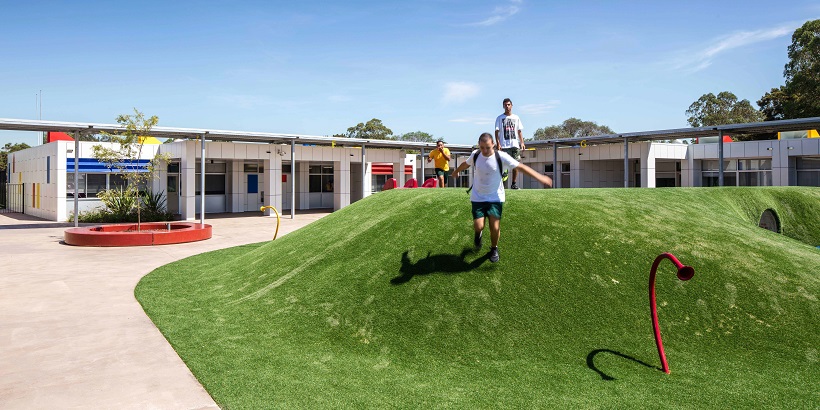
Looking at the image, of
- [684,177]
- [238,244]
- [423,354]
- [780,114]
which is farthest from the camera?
[780,114]

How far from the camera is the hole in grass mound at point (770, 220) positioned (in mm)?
14188

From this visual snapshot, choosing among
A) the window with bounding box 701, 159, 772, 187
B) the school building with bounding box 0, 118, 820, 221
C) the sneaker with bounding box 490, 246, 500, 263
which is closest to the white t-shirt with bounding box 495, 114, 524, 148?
the sneaker with bounding box 490, 246, 500, 263

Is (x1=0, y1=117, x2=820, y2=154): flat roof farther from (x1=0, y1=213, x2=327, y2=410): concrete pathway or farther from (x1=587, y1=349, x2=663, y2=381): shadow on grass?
(x1=587, y1=349, x2=663, y2=381): shadow on grass

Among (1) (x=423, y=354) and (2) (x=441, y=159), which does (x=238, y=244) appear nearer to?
(2) (x=441, y=159)

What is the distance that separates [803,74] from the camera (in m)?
40.4

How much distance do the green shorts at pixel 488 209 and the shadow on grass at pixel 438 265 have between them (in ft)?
2.22

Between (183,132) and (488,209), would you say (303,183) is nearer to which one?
(183,132)

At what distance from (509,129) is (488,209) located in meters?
3.56

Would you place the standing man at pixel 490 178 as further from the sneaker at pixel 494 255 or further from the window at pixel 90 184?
the window at pixel 90 184

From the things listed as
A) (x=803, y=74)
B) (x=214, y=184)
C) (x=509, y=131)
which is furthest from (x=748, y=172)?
(x=214, y=184)

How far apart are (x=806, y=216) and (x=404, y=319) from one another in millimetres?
14135

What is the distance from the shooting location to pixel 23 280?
10.4 meters

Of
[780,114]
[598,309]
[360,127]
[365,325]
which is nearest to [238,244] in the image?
[365,325]

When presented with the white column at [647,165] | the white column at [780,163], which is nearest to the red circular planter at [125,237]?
the white column at [647,165]
